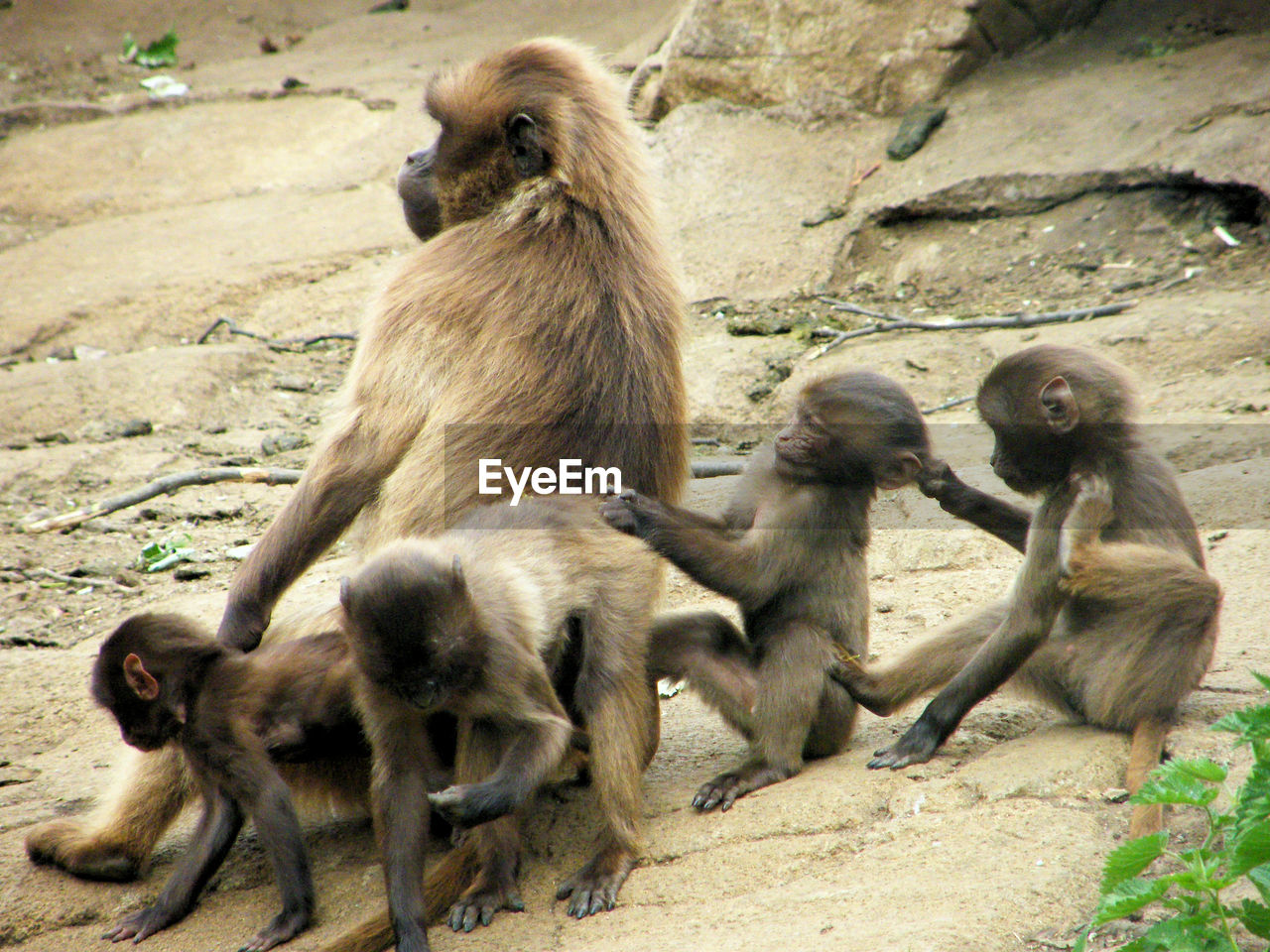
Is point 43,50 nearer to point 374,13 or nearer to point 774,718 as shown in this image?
point 374,13

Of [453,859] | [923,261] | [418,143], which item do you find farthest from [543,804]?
[418,143]

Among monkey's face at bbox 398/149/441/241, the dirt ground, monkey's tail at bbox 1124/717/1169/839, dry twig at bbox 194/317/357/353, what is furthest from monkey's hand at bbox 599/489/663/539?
dry twig at bbox 194/317/357/353

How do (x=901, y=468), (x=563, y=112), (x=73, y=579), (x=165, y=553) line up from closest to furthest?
(x=901, y=468), (x=563, y=112), (x=73, y=579), (x=165, y=553)

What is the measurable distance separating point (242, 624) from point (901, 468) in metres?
1.97

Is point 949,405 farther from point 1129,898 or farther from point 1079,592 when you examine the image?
point 1129,898

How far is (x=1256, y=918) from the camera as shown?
2.28m

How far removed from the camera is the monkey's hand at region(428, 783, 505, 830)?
9.53 feet

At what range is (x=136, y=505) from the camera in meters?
6.39

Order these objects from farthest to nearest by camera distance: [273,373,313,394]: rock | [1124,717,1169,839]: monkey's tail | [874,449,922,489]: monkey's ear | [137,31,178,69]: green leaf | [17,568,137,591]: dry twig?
[137,31,178,69]: green leaf < [273,373,313,394]: rock < [17,568,137,591]: dry twig < [874,449,922,489]: monkey's ear < [1124,717,1169,839]: monkey's tail

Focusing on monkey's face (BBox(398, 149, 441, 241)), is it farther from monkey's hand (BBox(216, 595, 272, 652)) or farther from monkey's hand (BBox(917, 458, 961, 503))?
monkey's hand (BBox(917, 458, 961, 503))

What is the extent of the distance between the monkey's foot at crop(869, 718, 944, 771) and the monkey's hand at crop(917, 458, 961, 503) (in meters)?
0.70

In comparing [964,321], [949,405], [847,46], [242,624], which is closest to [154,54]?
[847,46]

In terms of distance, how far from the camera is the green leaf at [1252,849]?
224cm

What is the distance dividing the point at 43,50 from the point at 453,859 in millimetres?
12338
